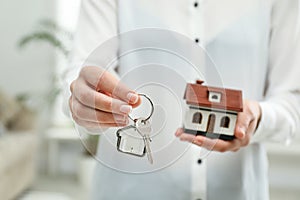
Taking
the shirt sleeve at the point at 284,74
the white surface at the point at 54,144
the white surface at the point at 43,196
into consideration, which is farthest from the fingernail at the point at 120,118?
the white surface at the point at 54,144

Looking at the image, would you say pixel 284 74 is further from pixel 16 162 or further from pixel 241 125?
pixel 16 162

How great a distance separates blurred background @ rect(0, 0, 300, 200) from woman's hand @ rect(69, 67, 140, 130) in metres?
2.44

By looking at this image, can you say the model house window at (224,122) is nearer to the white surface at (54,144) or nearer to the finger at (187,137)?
the finger at (187,137)

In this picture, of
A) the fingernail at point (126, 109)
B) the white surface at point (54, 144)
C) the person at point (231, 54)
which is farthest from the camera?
the white surface at point (54, 144)

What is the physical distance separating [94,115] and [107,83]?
3cm

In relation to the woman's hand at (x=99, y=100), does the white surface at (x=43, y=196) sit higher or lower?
higher

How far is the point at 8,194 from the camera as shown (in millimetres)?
2549

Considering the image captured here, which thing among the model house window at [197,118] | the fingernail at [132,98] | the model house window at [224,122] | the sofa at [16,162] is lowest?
the fingernail at [132,98]

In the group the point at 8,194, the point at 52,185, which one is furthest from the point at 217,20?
the point at 52,185

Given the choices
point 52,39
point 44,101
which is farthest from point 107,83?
point 44,101

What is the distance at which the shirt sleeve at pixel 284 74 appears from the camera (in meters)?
0.62

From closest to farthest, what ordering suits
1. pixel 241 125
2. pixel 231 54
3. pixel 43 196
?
pixel 241 125 < pixel 231 54 < pixel 43 196

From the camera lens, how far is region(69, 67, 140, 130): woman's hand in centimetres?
42

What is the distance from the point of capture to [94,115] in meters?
0.45
